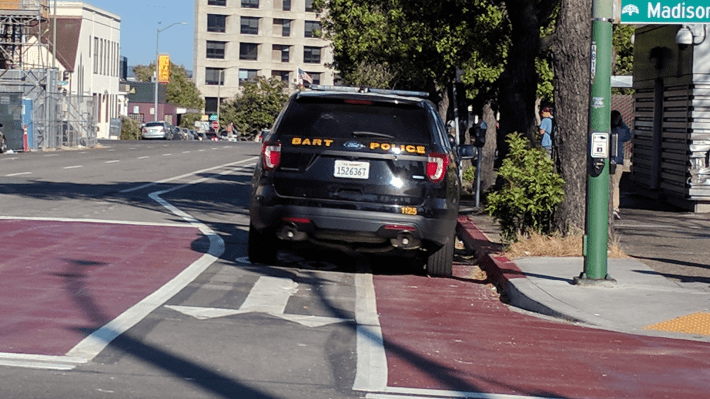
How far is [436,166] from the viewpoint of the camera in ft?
33.3

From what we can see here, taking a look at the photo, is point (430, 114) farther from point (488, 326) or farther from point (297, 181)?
point (488, 326)

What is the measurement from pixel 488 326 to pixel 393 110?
9.07ft

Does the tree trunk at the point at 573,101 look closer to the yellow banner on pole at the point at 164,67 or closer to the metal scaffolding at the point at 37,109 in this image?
the metal scaffolding at the point at 37,109

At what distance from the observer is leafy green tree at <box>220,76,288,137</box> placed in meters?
103

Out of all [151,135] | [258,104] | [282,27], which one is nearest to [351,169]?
[151,135]

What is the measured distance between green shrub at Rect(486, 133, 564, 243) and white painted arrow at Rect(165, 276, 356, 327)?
3364 mm

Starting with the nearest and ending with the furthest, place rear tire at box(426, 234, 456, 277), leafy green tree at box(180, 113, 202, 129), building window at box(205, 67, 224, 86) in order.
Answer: rear tire at box(426, 234, 456, 277) < leafy green tree at box(180, 113, 202, 129) < building window at box(205, 67, 224, 86)

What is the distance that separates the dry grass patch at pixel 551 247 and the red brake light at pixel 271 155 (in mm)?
3102

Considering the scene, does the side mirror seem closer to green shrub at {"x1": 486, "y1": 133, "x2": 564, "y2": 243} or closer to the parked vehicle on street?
green shrub at {"x1": 486, "y1": 133, "x2": 564, "y2": 243}

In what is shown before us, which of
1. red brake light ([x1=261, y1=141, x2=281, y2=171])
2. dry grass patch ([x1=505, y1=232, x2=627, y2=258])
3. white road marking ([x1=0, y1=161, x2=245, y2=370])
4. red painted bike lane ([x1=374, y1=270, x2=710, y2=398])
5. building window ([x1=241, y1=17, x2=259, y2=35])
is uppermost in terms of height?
building window ([x1=241, y1=17, x2=259, y2=35])

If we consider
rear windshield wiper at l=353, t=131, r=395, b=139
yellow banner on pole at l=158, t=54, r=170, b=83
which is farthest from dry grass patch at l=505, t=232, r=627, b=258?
yellow banner on pole at l=158, t=54, r=170, b=83

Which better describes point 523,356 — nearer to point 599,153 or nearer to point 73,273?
point 599,153

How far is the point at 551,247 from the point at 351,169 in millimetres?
3141

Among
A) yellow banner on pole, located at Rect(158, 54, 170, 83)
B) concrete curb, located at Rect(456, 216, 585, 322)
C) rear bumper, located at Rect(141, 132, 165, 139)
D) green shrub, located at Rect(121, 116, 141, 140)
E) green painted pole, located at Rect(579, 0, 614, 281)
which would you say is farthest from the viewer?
yellow banner on pole, located at Rect(158, 54, 170, 83)
